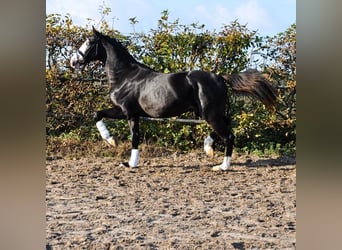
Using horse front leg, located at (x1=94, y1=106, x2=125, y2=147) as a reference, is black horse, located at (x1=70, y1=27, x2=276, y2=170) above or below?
above

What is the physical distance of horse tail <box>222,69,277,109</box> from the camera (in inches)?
155

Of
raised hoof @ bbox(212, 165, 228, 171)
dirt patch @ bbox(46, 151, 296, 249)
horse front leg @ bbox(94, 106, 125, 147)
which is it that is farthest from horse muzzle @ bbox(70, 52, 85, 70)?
raised hoof @ bbox(212, 165, 228, 171)

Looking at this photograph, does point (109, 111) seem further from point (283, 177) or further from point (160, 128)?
point (283, 177)

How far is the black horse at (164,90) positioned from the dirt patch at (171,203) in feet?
0.96

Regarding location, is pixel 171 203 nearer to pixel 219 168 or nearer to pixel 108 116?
pixel 219 168

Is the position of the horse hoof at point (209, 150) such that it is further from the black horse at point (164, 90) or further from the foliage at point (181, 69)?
the foliage at point (181, 69)

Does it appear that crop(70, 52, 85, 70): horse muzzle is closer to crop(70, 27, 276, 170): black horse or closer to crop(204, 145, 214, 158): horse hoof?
crop(70, 27, 276, 170): black horse

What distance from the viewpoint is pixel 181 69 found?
15.5 feet

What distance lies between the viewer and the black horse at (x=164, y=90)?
13.0 feet

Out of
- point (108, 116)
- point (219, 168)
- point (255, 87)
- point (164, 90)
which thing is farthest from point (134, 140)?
point (255, 87)

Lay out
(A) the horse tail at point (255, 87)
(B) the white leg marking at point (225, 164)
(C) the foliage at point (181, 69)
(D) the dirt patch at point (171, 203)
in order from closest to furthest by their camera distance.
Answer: (D) the dirt patch at point (171, 203), (A) the horse tail at point (255, 87), (B) the white leg marking at point (225, 164), (C) the foliage at point (181, 69)

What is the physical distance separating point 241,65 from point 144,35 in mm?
1108

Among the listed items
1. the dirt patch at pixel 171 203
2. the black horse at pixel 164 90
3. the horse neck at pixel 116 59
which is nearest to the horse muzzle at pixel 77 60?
the black horse at pixel 164 90
